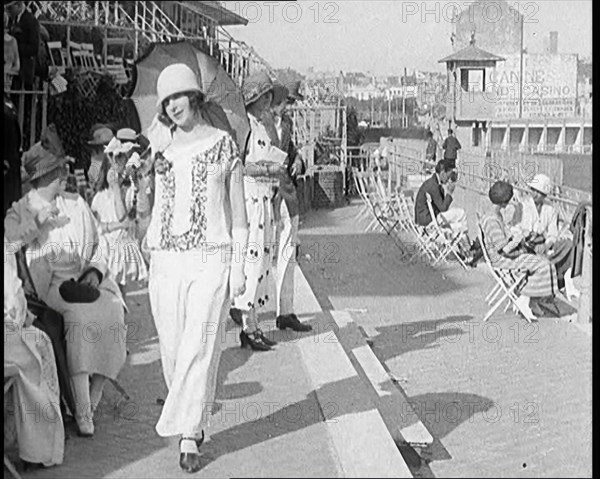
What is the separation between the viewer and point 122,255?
5684 mm

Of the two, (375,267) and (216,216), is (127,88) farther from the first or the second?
(375,267)

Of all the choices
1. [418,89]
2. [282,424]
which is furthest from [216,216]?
[418,89]

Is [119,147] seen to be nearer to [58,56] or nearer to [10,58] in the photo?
[10,58]

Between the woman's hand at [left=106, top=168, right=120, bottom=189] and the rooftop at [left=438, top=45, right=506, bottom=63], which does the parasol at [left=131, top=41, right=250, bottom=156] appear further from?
the rooftop at [left=438, top=45, right=506, bottom=63]

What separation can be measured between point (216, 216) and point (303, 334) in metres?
2.90

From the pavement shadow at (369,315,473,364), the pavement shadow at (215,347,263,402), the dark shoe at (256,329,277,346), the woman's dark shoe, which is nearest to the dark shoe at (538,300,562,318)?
the pavement shadow at (369,315,473,364)

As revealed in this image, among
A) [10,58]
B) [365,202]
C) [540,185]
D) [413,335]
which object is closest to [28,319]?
[10,58]

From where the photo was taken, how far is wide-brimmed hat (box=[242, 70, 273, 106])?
6477mm

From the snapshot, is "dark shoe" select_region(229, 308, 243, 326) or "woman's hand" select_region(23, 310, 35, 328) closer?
"woman's hand" select_region(23, 310, 35, 328)

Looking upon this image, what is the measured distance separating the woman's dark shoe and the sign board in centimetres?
487

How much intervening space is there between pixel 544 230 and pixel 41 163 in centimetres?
590

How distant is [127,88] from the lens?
17.7 feet

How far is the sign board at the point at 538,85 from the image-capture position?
41.5 feet

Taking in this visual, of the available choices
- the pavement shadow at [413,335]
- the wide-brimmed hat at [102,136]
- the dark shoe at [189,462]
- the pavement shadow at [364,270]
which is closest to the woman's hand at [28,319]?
the dark shoe at [189,462]
